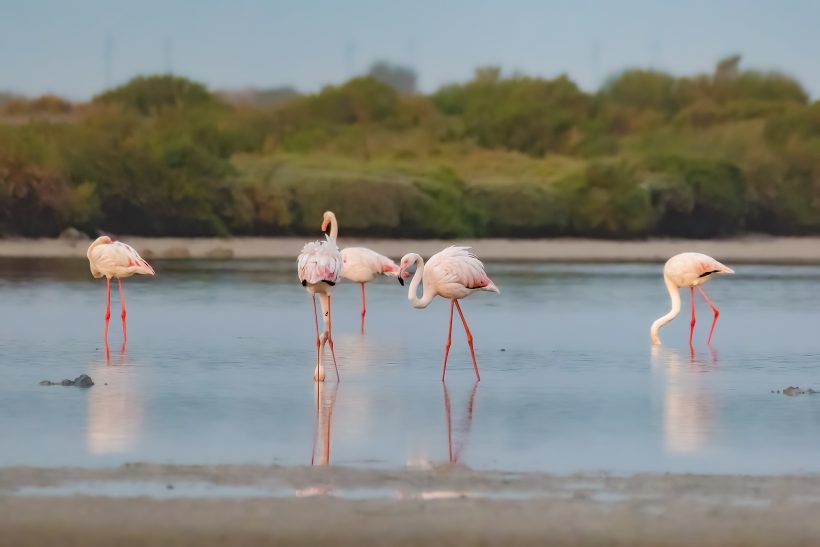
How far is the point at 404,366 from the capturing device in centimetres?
1434

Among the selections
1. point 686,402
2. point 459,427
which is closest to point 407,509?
point 459,427

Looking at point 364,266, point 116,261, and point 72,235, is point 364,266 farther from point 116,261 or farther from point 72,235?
point 72,235

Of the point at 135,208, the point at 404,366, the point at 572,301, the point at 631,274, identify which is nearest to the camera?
the point at 404,366

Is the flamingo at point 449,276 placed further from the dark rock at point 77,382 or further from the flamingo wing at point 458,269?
the dark rock at point 77,382

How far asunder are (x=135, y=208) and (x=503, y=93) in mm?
25762

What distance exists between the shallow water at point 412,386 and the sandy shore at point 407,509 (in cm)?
52

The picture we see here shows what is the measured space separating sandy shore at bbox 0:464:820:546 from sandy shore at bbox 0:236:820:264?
95.5ft

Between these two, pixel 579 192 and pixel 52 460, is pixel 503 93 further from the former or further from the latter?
pixel 52 460

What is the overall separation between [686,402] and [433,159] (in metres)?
43.8

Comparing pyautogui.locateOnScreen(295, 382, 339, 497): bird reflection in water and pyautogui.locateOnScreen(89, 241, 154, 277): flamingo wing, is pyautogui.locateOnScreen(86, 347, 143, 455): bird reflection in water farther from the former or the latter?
pyautogui.locateOnScreen(89, 241, 154, 277): flamingo wing

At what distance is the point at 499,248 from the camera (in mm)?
42125

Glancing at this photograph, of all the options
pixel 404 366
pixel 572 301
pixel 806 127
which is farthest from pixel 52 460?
pixel 806 127

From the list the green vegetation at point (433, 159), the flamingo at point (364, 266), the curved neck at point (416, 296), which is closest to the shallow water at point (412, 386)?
the curved neck at point (416, 296)

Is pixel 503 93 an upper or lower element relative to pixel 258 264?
upper
